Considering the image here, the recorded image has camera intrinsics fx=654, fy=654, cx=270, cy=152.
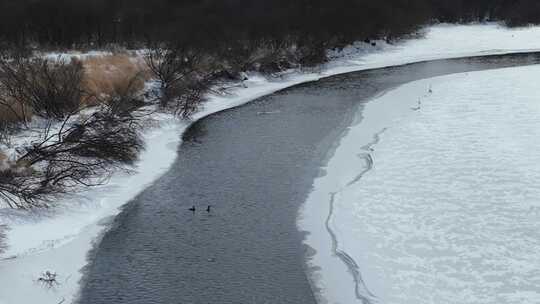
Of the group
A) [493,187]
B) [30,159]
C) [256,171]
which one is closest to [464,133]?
[493,187]

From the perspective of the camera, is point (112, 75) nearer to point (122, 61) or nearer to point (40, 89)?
point (122, 61)

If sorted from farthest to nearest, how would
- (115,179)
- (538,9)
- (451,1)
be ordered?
(451,1) → (538,9) → (115,179)

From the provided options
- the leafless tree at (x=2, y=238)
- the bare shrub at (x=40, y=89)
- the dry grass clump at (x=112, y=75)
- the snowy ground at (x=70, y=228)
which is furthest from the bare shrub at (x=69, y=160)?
the dry grass clump at (x=112, y=75)

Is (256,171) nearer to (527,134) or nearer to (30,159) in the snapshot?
(30,159)

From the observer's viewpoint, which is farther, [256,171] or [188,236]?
[256,171]

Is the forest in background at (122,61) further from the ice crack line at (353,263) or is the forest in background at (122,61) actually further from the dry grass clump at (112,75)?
the ice crack line at (353,263)

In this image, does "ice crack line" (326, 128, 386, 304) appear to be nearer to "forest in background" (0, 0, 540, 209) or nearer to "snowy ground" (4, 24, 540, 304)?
"snowy ground" (4, 24, 540, 304)

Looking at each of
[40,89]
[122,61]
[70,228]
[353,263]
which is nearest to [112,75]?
[122,61]
